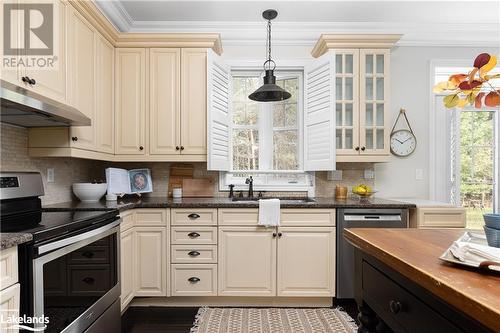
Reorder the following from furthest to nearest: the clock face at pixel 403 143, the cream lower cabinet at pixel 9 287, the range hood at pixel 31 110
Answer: the clock face at pixel 403 143 → the range hood at pixel 31 110 → the cream lower cabinet at pixel 9 287

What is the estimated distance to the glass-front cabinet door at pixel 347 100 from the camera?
277 centimetres

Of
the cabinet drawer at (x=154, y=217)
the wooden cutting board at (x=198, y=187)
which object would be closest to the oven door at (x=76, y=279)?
the cabinet drawer at (x=154, y=217)

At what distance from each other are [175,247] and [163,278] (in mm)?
281

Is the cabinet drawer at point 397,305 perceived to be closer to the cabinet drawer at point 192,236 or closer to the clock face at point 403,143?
the cabinet drawer at point 192,236

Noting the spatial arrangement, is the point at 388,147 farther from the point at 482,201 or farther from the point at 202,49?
the point at 202,49

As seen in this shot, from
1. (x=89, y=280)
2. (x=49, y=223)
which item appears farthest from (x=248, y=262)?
(x=49, y=223)

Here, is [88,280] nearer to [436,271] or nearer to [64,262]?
[64,262]

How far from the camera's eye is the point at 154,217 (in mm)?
2420

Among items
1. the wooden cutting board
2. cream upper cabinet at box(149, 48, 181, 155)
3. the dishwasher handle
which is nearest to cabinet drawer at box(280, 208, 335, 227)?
the dishwasher handle

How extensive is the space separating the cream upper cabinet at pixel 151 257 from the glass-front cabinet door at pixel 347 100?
72.0 inches

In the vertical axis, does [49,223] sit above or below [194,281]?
above

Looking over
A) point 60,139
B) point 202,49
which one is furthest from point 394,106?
point 60,139

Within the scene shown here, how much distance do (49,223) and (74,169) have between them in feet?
4.35

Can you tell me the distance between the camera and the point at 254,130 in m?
3.18
